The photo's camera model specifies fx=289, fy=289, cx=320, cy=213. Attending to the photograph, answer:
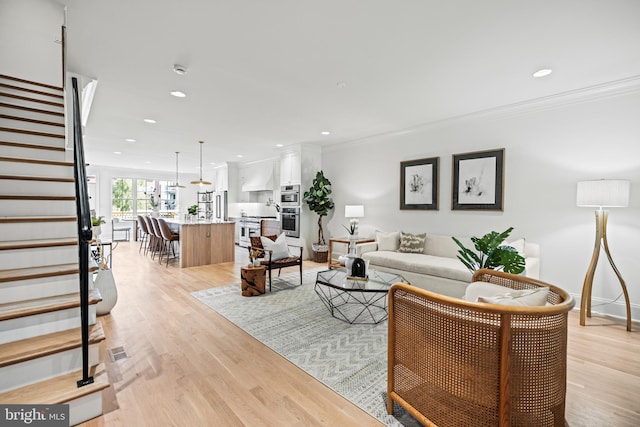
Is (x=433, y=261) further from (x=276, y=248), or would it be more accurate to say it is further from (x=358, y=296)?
(x=276, y=248)

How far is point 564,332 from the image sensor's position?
1.42 metres

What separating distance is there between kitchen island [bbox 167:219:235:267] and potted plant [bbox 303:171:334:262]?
1828 mm

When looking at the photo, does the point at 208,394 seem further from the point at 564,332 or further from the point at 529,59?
the point at 529,59

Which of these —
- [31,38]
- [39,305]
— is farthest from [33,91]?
[39,305]

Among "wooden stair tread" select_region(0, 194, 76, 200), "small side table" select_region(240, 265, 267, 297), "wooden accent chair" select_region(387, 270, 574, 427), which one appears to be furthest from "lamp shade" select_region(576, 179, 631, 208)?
"wooden stair tread" select_region(0, 194, 76, 200)

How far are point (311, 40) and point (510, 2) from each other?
1401mm

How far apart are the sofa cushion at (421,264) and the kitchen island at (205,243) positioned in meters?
3.17

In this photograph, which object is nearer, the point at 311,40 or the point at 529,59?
the point at 311,40

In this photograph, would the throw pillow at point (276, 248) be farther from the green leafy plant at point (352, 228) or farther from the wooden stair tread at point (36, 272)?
the wooden stair tread at point (36, 272)

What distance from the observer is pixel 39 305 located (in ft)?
5.87

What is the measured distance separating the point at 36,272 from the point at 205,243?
4.17m

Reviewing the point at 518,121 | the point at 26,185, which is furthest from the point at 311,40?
the point at 518,121

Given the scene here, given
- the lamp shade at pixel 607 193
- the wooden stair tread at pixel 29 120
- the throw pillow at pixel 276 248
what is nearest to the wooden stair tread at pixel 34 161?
the wooden stair tread at pixel 29 120

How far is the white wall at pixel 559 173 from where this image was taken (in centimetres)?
319
